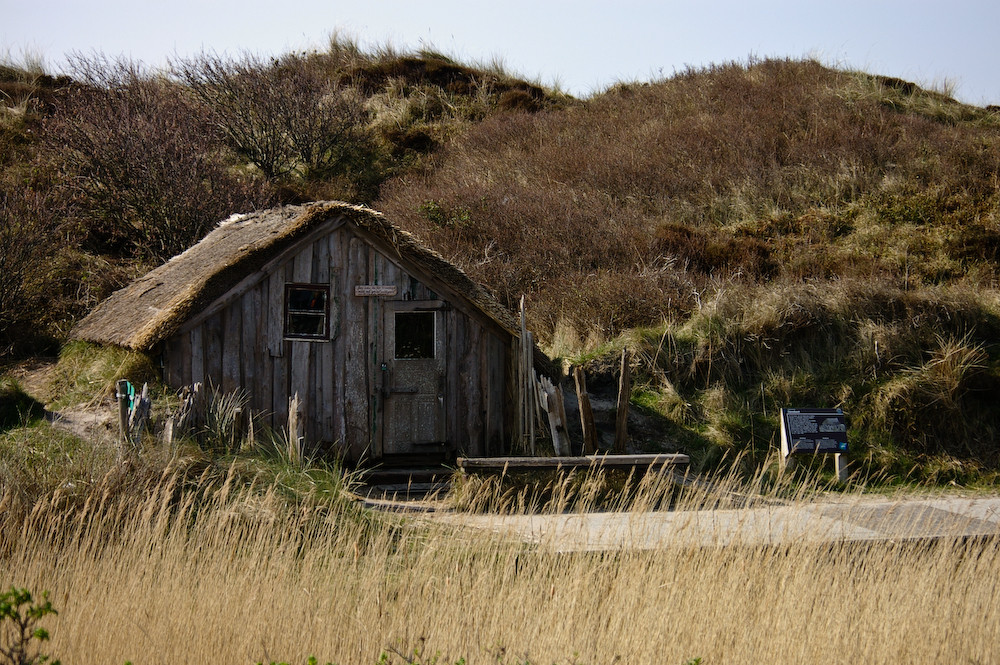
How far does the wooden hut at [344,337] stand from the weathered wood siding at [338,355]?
0.01 m

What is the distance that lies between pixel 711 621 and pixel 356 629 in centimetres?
219

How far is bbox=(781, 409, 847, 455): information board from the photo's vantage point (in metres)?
10.4

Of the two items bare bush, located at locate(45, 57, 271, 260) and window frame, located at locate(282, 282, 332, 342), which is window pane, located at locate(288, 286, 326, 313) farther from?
A: bare bush, located at locate(45, 57, 271, 260)

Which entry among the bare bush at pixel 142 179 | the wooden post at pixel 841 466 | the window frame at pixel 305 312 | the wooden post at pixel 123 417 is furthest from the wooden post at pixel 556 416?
the bare bush at pixel 142 179

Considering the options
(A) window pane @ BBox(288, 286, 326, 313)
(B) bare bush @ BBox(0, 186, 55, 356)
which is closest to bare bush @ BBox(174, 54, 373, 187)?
(B) bare bush @ BBox(0, 186, 55, 356)

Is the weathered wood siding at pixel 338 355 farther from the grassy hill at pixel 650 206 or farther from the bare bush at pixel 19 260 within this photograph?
the bare bush at pixel 19 260

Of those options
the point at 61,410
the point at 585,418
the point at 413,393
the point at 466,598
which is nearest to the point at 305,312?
the point at 413,393

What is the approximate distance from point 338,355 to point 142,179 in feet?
24.1

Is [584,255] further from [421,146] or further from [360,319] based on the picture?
[421,146]

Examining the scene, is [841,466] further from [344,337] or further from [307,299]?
[307,299]

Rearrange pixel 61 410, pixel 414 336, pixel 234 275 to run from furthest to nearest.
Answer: pixel 414 336
pixel 61 410
pixel 234 275

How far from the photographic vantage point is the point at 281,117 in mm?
20859

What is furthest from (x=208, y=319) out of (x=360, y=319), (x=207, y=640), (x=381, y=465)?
(x=207, y=640)

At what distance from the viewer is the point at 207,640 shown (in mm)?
5031
